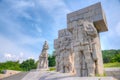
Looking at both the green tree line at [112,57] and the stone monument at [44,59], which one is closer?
the stone monument at [44,59]

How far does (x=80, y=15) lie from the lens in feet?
33.7

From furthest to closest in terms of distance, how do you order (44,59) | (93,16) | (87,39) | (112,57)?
(112,57) → (44,59) → (93,16) → (87,39)

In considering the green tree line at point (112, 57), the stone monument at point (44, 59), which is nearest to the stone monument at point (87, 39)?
the stone monument at point (44, 59)

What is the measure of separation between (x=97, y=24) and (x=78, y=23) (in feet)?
4.36

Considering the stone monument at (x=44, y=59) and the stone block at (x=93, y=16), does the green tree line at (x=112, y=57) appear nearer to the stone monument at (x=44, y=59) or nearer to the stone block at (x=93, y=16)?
the stone monument at (x=44, y=59)

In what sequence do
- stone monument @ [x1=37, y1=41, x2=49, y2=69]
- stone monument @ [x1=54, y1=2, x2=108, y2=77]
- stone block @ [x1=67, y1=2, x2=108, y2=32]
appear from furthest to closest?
stone monument @ [x1=37, y1=41, x2=49, y2=69] < stone block @ [x1=67, y1=2, x2=108, y2=32] < stone monument @ [x1=54, y1=2, x2=108, y2=77]

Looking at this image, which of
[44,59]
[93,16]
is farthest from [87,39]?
[44,59]

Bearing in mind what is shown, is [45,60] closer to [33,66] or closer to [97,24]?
[97,24]

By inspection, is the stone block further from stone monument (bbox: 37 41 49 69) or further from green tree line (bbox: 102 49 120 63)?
green tree line (bbox: 102 49 120 63)

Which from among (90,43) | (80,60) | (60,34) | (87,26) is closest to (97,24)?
(87,26)

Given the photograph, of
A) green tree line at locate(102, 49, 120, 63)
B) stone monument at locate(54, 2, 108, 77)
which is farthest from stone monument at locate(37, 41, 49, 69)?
green tree line at locate(102, 49, 120, 63)

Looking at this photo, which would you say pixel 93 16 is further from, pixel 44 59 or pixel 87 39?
pixel 44 59

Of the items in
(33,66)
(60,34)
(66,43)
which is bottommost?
(33,66)

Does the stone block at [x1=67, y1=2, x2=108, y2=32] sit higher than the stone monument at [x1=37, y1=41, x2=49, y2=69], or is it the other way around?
the stone block at [x1=67, y1=2, x2=108, y2=32]
